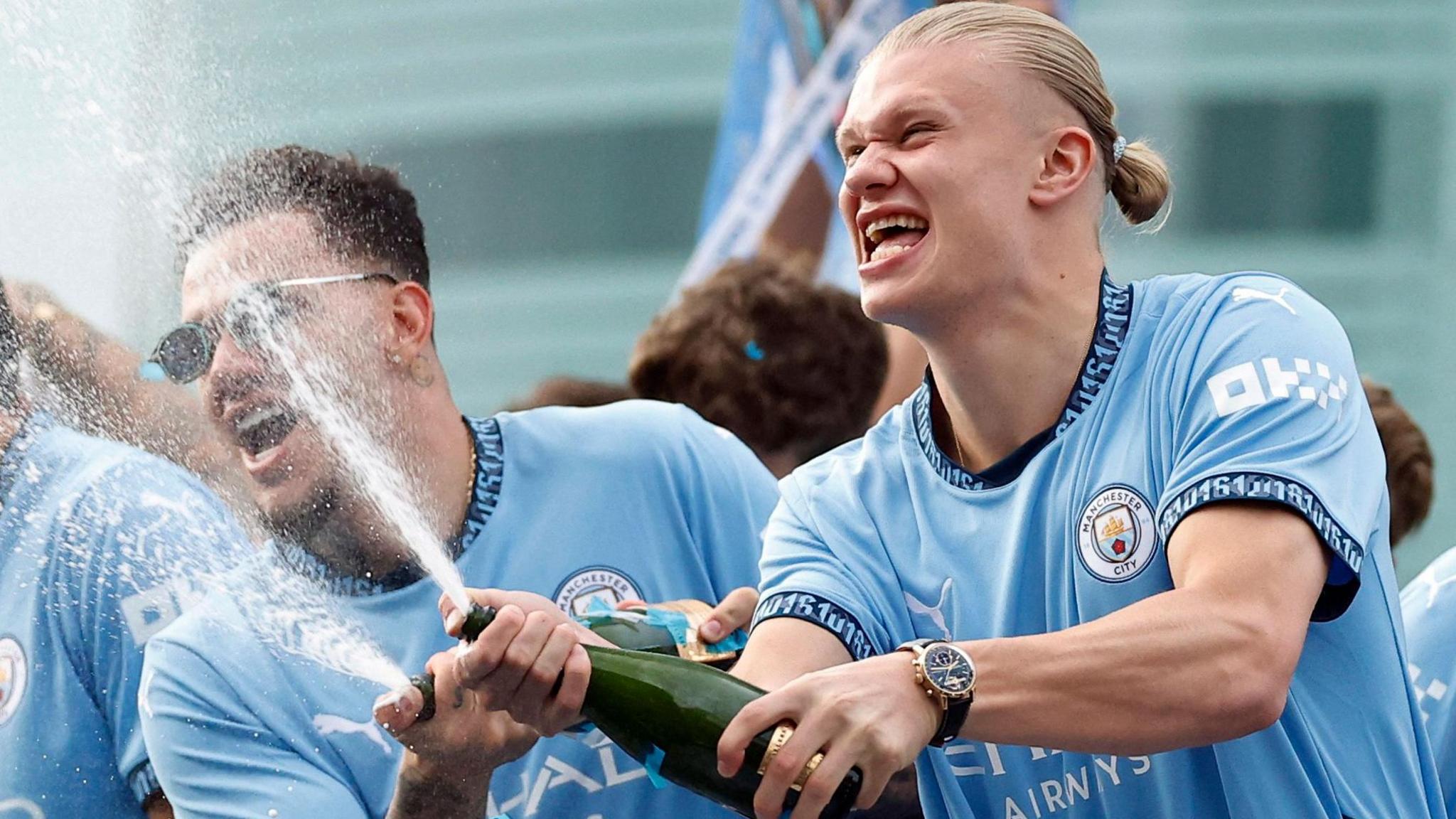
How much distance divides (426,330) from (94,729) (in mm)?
1105

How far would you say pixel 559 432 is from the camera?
4.39 metres

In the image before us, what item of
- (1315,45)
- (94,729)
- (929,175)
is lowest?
(94,729)

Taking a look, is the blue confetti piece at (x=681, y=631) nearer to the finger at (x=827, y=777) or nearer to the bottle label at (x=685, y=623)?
the bottle label at (x=685, y=623)

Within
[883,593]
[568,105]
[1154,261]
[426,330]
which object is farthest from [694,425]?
[568,105]

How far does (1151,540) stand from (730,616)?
34.6 inches

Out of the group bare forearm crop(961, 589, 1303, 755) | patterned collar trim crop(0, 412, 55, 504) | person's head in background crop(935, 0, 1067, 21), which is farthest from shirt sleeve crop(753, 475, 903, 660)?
person's head in background crop(935, 0, 1067, 21)

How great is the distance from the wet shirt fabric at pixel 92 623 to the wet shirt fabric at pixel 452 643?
30 centimetres

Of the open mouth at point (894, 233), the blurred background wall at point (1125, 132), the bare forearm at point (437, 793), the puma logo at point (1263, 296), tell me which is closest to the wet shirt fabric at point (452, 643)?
the bare forearm at point (437, 793)

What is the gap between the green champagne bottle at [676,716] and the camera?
2895mm

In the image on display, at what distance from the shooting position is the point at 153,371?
4117mm

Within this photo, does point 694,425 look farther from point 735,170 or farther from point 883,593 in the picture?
point 735,170

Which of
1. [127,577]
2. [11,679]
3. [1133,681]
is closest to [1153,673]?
[1133,681]

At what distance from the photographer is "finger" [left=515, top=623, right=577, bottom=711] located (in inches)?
122

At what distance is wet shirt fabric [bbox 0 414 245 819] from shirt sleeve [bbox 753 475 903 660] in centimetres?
128
